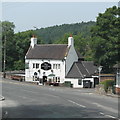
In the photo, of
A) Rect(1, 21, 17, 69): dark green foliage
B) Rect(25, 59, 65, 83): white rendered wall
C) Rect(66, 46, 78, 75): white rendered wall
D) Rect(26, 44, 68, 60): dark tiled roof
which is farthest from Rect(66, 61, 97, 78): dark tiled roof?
Rect(1, 21, 17, 69): dark green foliage

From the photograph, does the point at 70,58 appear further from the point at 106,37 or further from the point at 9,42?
the point at 9,42

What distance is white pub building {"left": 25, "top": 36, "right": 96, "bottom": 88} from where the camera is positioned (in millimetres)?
71363

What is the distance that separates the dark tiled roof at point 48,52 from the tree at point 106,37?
10.9 meters

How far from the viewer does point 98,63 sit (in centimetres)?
6756

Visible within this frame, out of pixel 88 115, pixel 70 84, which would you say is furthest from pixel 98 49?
pixel 88 115

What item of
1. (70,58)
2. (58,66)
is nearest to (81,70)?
(70,58)

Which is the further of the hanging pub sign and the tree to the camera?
the hanging pub sign

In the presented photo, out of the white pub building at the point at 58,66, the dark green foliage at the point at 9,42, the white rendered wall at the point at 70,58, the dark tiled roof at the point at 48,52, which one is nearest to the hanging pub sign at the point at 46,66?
the white pub building at the point at 58,66

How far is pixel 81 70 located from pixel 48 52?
10.1 metres

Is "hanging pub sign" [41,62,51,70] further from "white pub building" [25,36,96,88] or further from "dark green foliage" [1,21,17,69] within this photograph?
"dark green foliage" [1,21,17,69]

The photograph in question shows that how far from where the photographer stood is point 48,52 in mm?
78125

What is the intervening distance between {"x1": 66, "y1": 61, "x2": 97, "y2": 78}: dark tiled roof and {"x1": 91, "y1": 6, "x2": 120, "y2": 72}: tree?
531 centimetres

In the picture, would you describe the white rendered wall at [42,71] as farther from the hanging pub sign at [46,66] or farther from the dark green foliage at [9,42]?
the dark green foliage at [9,42]

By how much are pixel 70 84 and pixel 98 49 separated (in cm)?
1021
